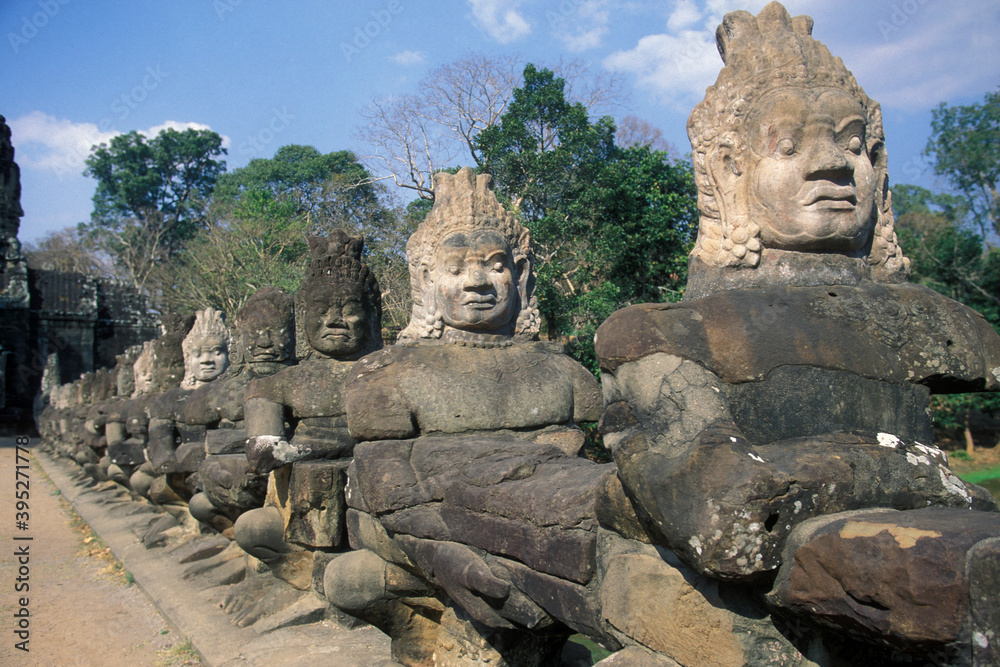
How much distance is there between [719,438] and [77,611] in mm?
6459

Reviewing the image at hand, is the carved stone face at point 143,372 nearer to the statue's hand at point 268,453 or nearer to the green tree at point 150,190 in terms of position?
the statue's hand at point 268,453

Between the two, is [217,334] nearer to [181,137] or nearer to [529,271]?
[529,271]

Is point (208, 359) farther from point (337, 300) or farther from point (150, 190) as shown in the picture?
point (150, 190)

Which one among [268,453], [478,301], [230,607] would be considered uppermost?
[478,301]

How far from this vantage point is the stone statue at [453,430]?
3422 millimetres

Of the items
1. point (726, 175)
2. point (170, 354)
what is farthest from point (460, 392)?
point (170, 354)

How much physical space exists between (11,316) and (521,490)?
104 feet

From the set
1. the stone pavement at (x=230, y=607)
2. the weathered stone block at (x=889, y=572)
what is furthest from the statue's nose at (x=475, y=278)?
the weathered stone block at (x=889, y=572)

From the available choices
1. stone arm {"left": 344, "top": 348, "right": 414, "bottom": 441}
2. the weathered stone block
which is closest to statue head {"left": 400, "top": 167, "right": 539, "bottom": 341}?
stone arm {"left": 344, "top": 348, "right": 414, "bottom": 441}

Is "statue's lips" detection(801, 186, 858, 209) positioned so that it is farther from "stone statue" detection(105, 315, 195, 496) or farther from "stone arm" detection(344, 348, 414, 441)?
"stone statue" detection(105, 315, 195, 496)

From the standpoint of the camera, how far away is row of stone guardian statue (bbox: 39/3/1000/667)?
2.02 metres

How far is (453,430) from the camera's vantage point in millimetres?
4059

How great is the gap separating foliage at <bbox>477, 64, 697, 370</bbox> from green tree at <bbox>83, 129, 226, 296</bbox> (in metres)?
27.9

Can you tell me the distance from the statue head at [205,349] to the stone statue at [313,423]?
382 centimetres
